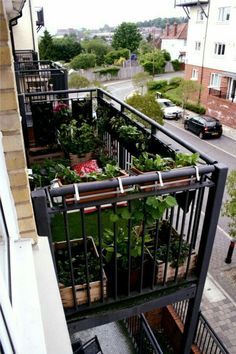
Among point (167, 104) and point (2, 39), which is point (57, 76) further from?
point (167, 104)

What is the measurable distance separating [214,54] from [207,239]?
20924 mm

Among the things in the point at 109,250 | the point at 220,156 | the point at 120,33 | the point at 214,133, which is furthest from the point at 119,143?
the point at 120,33

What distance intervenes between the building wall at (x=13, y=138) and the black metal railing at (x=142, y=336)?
3.39 metres

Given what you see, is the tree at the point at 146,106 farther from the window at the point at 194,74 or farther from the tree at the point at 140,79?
the tree at the point at 140,79

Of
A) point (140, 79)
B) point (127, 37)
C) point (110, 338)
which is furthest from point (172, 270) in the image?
point (127, 37)

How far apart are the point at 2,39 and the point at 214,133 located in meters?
16.6

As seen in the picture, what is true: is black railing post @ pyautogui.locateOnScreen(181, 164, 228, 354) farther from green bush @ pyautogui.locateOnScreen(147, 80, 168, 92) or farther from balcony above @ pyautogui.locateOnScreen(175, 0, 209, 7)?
green bush @ pyautogui.locateOnScreen(147, 80, 168, 92)

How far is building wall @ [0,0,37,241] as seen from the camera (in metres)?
1.76

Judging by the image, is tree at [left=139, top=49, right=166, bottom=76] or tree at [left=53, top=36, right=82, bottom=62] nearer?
tree at [left=139, top=49, right=166, bottom=76]

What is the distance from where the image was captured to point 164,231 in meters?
3.54

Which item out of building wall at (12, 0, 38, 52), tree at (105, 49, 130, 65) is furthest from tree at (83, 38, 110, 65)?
building wall at (12, 0, 38, 52)

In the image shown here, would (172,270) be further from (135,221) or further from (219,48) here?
(219,48)

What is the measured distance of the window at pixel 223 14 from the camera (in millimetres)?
19411

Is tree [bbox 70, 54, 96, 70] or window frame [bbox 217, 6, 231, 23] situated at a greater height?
window frame [bbox 217, 6, 231, 23]
